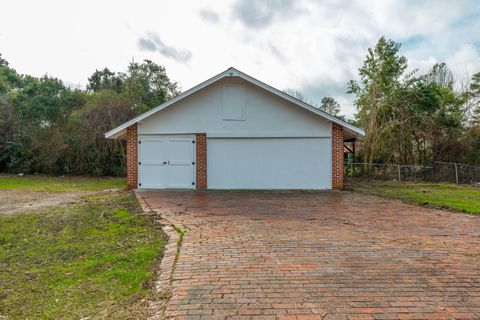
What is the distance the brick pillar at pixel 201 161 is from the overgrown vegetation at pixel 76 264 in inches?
197

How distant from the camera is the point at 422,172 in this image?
16.8m

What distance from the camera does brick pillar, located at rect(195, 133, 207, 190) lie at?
12.1 metres

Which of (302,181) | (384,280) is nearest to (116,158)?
(302,181)

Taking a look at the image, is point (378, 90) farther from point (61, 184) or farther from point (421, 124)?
point (61, 184)

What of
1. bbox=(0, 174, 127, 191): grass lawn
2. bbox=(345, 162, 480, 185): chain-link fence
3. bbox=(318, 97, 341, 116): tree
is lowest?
bbox=(0, 174, 127, 191): grass lawn

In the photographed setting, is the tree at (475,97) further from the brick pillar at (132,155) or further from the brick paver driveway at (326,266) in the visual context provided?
the brick pillar at (132,155)

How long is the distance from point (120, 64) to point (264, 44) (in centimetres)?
2330

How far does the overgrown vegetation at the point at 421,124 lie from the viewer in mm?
17844

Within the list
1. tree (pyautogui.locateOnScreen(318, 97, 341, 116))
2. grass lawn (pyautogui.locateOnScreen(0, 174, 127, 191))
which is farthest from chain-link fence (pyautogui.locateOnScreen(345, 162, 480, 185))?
tree (pyautogui.locateOnScreen(318, 97, 341, 116))

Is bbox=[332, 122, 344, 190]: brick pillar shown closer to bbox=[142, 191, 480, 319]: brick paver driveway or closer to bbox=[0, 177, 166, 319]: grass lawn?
bbox=[142, 191, 480, 319]: brick paver driveway

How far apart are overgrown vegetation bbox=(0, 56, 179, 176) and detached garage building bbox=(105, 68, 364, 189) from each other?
816cm

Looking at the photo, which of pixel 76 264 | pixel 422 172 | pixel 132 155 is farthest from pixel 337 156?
pixel 76 264

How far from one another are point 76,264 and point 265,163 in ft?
28.7

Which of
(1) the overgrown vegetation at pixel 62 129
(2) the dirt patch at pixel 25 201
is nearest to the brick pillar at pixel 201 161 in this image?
(2) the dirt patch at pixel 25 201
